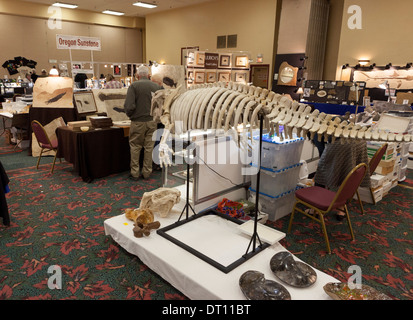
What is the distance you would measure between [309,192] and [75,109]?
526 cm

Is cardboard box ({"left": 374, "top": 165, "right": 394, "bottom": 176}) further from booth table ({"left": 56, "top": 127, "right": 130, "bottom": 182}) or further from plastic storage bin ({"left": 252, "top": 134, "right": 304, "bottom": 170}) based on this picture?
booth table ({"left": 56, "top": 127, "right": 130, "bottom": 182})

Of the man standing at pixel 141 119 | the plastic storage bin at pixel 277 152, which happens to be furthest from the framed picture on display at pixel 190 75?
the plastic storage bin at pixel 277 152

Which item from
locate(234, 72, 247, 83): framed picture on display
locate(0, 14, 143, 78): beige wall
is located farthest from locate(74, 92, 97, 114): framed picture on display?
locate(0, 14, 143, 78): beige wall

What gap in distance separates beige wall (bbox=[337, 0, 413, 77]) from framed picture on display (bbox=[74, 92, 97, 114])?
805cm

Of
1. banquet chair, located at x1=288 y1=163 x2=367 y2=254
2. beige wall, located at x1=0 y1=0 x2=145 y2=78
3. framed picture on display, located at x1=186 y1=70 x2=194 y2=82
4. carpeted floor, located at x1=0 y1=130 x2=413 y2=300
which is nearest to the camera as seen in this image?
carpeted floor, located at x1=0 y1=130 x2=413 y2=300

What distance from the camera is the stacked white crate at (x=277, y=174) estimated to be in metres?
3.63

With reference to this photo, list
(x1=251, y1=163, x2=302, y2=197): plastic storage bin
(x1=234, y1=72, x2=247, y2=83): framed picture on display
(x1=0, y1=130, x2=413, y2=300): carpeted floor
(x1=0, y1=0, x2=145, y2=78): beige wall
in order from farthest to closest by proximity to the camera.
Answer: (x1=0, y1=0, x2=145, y2=78): beige wall < (x1=234, y1=72, x2=247, y2=83): framed picture on display < (x1=251, y1=163, x2=302, y2=197): plastic storage bin < (x1=0, y1=130, x2=413, y2=300): carpeted floor

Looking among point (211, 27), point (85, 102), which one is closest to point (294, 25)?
point (211, 27)

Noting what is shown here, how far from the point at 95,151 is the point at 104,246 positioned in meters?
2.30

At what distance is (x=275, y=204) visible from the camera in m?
3.82

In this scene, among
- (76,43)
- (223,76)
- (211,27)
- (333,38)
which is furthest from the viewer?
(211,27)

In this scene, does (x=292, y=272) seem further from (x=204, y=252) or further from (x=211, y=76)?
(x=211, y=76)

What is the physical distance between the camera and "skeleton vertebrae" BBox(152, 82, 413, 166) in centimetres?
210

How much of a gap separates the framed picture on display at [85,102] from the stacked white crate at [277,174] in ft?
13.5
